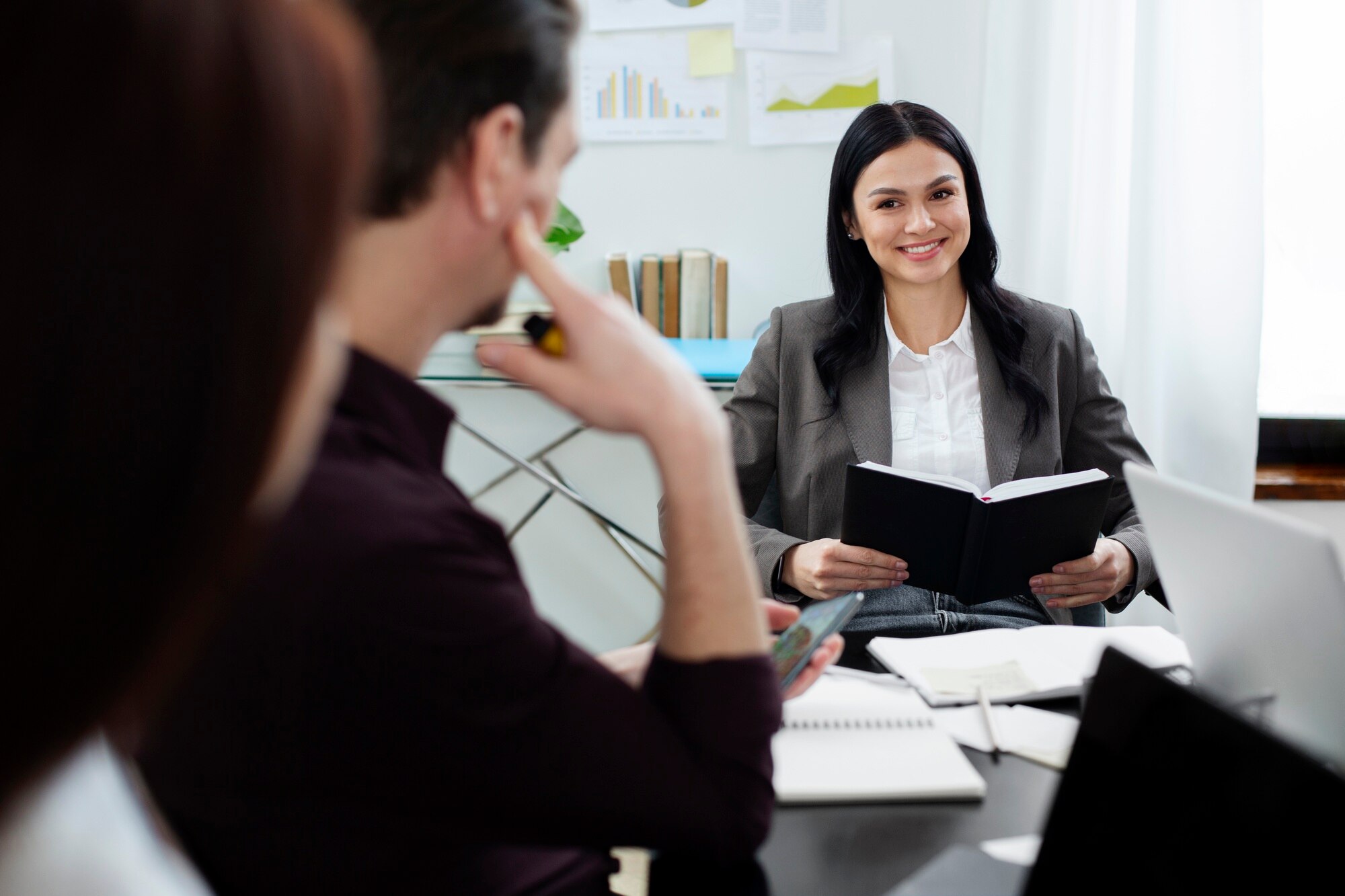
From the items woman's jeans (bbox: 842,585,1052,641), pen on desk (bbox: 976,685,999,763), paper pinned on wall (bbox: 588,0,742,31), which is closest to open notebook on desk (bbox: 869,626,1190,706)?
pen on desk (bbox: 976,685,999,763)

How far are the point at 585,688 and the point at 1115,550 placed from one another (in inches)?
49.0

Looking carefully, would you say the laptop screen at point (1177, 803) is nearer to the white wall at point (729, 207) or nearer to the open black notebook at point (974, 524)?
the open black notebook at point (974, 524)

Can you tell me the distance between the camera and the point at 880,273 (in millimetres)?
2107

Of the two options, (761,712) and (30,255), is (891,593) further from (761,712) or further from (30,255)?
(30,255)

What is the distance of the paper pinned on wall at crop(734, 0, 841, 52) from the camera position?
107 inches

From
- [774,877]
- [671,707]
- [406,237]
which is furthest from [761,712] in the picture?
[406,237]

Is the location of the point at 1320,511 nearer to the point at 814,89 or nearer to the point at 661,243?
the point at 814,89

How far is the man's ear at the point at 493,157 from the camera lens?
2.54 feet

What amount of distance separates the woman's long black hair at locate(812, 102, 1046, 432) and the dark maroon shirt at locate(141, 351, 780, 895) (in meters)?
1.27

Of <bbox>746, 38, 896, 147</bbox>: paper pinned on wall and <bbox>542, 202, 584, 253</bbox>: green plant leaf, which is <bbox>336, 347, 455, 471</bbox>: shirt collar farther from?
<bbox>746, 38, 896, 147</bbox>: paper pinned on wall

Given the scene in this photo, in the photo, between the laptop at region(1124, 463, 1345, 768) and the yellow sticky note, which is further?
the yellow sticky note

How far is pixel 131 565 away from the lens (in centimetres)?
29

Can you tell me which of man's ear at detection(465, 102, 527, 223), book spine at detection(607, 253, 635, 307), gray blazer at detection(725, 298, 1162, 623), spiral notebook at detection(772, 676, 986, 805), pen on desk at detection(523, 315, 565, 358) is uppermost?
man's ear at detection(465, 102, 527, 223)

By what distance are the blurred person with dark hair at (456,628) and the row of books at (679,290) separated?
1949 millimetres
